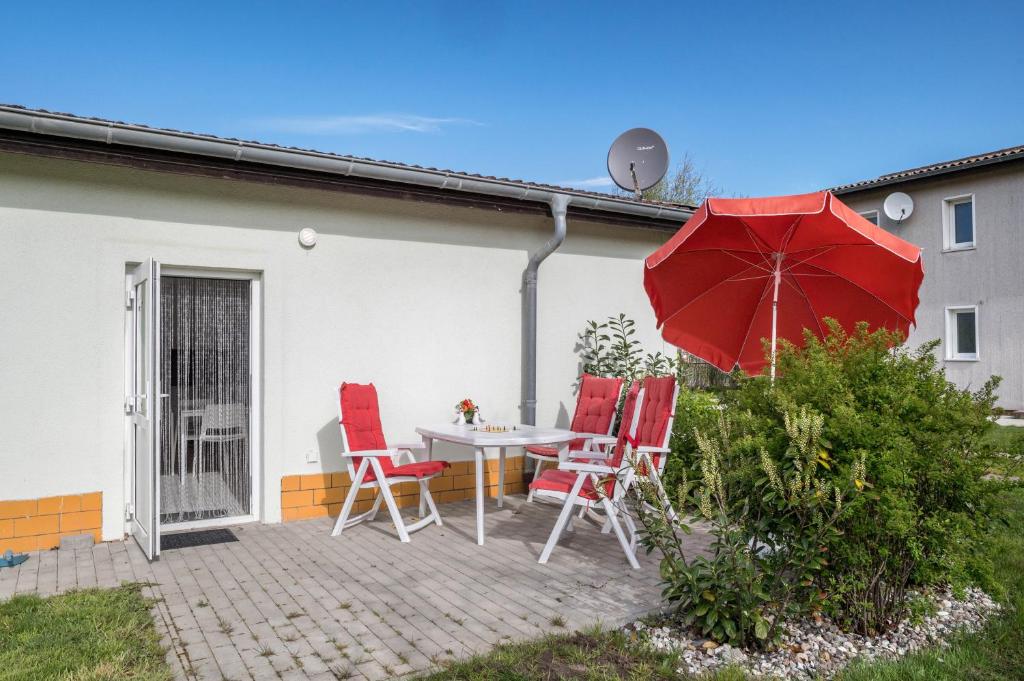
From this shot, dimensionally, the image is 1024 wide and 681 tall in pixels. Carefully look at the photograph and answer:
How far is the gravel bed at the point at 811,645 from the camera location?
11.1 feet

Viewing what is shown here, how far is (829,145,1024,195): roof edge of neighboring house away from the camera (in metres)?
14.2

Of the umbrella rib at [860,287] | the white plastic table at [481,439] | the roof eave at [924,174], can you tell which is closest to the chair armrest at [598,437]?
the white plastic table at [481,439]

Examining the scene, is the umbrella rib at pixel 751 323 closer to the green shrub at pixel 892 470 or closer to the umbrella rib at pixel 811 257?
the umbrella rib at pixel 811 257

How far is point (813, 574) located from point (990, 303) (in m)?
14.1

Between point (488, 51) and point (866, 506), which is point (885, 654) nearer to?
point (866, 506)

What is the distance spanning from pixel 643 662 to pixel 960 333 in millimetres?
15427

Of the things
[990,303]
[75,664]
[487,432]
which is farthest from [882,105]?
[75,664]

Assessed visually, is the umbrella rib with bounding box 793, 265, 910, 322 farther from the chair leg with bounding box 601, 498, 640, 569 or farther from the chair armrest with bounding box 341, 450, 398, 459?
the chair armrest with bounding box 341, 450, 398, 459

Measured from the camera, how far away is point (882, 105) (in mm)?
14773

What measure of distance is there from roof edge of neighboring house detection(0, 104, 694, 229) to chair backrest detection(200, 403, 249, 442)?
1.93 meters

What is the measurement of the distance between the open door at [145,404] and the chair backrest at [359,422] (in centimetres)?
138

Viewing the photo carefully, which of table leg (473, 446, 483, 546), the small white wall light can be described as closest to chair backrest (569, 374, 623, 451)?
table leg (473, 446, 483, 546)

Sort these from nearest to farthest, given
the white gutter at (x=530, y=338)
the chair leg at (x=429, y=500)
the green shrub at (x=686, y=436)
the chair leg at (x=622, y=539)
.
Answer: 1. the chair leg at (x=622, y=539)
2. the chair leg at (x=429, y=500)
3. the green shrub at (x=686, y=436)
4. the white gutter at (x=530, y=338)

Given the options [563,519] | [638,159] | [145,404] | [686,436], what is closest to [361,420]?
[145,404]
